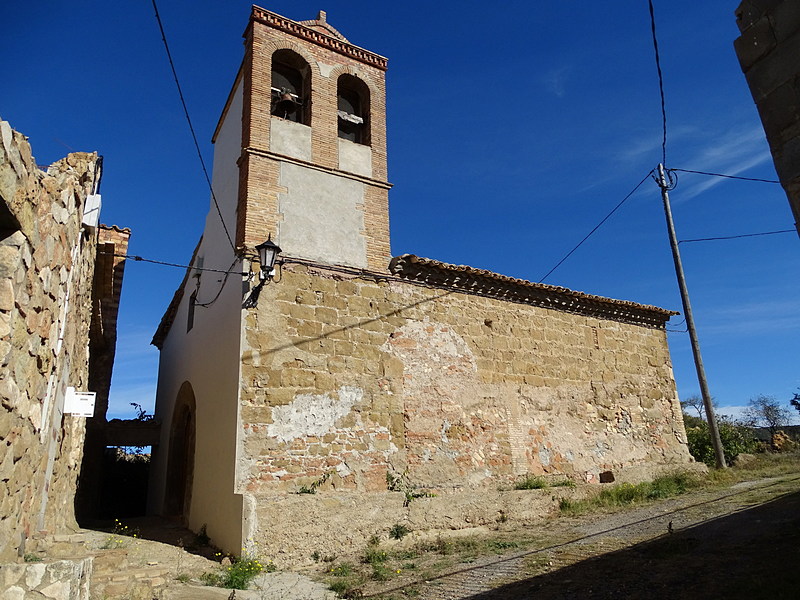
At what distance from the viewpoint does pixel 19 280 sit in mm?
3035

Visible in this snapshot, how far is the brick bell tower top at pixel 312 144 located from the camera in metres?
9.05

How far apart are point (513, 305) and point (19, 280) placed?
899cm

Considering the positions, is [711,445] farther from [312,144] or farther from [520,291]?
[312,144]

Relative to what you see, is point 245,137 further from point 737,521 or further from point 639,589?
point 737,521

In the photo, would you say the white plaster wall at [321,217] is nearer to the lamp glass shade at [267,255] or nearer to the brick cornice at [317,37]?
the lamp glass shade at [267,255]

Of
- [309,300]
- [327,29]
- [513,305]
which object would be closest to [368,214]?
[309,300]

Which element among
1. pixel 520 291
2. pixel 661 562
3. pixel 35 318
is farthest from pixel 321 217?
pixel 661 562

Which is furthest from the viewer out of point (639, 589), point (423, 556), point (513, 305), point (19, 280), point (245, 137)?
point (513, 305)

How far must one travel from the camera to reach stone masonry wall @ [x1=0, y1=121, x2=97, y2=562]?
9.53ft

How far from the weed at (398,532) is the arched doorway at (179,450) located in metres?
4.59

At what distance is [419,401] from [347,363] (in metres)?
1.40

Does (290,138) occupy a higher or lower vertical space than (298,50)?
lower

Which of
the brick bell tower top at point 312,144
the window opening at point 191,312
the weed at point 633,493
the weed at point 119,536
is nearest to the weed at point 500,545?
the weed at point 633,493

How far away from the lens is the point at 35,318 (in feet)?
11.4
